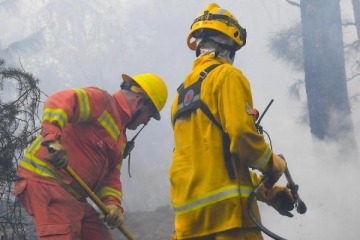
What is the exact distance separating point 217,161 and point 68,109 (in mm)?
1392

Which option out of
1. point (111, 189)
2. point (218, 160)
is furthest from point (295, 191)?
point (111, 189)

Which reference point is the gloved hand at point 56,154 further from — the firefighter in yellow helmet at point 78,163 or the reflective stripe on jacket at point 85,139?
the reflective stripe on jacket at point 85,139

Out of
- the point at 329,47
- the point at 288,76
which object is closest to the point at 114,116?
the point at 329,47

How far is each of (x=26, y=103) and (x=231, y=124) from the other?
3192mm

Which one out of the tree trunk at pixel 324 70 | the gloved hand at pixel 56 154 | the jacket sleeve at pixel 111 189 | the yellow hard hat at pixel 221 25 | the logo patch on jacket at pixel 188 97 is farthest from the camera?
the tree trunk at pixel 324 70

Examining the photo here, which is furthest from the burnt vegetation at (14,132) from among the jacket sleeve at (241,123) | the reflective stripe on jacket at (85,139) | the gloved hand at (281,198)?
the jacket sleeve at (241,123)

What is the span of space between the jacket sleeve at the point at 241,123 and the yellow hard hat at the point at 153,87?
1.76 metres

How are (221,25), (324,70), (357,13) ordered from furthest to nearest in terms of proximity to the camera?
(357,13) → (324,70) → (221,25)

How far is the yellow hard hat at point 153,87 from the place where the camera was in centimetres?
408

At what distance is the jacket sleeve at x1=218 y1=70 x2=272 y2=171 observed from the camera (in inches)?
88.1

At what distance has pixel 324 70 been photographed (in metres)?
8.98

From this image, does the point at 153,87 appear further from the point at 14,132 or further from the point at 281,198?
the point at 281,198

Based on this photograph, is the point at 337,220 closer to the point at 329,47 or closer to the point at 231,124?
the point at 329,47

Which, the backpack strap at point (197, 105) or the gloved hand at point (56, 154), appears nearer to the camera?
the backpack strap at point (197, 105)
